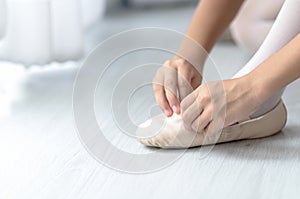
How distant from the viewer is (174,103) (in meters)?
1.00

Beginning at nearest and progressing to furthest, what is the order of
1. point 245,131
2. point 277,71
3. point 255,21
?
point 277,71
point 245,131
point 255,21

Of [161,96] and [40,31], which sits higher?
[161,96]

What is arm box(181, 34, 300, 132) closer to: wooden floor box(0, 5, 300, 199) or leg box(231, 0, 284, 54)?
wooden floor box(0, 5, 300, 199)

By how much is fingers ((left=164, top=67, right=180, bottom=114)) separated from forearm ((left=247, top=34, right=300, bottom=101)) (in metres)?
0.12

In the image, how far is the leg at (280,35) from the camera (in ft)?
3.31

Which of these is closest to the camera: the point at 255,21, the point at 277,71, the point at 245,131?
the point at 277,71

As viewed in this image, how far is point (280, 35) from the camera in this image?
3.33 ft

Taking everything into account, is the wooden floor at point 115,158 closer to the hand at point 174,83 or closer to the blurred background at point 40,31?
the hand at point 174,83

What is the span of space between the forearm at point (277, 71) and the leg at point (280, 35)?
0.25 feet

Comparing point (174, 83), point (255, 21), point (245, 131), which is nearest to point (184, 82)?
point (174, 83)

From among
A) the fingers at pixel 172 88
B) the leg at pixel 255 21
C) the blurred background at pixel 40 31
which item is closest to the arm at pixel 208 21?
the fingers at pixel 172 88

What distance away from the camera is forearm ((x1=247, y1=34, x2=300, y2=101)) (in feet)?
3.01

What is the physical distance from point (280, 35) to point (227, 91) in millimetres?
137

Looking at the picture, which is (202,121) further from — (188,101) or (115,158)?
(115,158)
